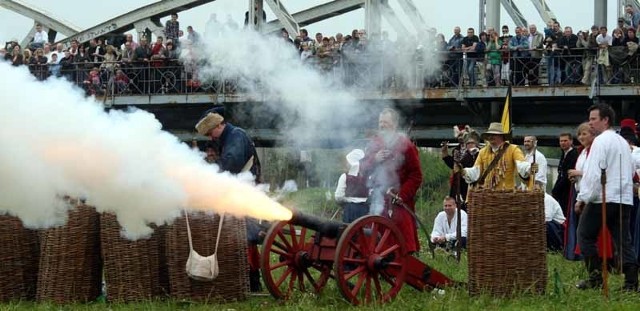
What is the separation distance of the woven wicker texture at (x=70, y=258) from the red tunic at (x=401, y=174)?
8.85ft

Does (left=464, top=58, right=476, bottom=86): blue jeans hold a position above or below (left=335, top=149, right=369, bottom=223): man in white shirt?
above

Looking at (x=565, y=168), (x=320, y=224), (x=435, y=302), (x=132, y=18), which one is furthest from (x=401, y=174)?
(x=132, y=18)

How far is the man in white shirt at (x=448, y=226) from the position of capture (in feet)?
46.0

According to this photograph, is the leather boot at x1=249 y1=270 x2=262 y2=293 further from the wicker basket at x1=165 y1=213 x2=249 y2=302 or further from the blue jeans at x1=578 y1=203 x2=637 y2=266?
the blue jeans at x1=578 y1=203 x2=637 y2=266

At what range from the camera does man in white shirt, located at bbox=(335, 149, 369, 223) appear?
11609 mm

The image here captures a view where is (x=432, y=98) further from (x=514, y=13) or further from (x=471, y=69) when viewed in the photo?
(x=514, y=13)

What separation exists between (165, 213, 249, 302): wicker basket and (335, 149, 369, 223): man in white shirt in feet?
7.90

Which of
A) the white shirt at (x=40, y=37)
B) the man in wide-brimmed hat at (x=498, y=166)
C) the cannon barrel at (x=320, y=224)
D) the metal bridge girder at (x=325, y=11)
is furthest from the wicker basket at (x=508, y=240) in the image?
the white shirt at (x=40, y=37)

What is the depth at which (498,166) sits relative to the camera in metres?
10.7

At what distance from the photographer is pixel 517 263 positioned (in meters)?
9.12

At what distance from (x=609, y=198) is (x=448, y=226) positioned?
5009 millimetres

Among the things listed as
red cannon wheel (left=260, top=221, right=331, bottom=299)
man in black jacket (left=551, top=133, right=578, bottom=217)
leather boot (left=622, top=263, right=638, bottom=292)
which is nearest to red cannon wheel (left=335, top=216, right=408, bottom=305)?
red cannon wheel (left=260, top=221, right=331, bottom=299)

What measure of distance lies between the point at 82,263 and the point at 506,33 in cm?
1127

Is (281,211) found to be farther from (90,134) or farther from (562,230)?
(562,230)
